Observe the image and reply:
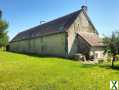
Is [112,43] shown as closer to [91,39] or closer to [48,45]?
[91,39]

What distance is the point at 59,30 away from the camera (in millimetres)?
36219

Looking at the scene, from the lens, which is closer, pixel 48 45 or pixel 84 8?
pixel 84 8

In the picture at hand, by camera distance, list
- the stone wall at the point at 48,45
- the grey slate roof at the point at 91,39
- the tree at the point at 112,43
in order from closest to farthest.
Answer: the tree at the point at 112,43, the grey slate roof at the point at 91,39, the stone wall at the point at 48,45

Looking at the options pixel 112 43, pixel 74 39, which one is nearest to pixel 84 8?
pixel 74 39

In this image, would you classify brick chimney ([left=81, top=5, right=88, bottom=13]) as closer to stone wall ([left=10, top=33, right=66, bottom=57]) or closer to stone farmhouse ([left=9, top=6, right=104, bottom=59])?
stone farmhouse ([left=9, top=6, right=104, bottom=59])

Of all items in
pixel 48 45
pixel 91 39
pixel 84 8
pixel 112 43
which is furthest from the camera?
pixel 48 45

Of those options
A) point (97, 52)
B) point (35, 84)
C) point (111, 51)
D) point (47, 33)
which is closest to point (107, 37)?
point (111, 51)

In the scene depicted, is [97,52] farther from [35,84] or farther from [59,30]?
[35,84]

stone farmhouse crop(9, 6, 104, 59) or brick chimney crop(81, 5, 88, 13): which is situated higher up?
brick chimney crop(81, 5, 88, 13)

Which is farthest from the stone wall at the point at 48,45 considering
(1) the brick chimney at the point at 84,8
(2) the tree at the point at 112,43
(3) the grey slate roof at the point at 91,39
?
(2) the tree at the point at 112,43

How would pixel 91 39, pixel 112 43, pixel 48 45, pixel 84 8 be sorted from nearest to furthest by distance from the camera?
pixel 112 43 → pixel 91 39 → pixel 84 8 → pixel 48 45

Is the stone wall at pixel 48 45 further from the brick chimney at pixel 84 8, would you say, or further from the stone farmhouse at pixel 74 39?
the brick chimney at pixel 84 8

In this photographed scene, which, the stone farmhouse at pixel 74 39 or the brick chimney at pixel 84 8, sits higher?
the brick chimney at pixel 84 8

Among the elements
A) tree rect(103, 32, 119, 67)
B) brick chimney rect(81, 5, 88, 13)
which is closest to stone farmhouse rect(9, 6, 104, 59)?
brick chimney rect(81, 5, 88, 13)
